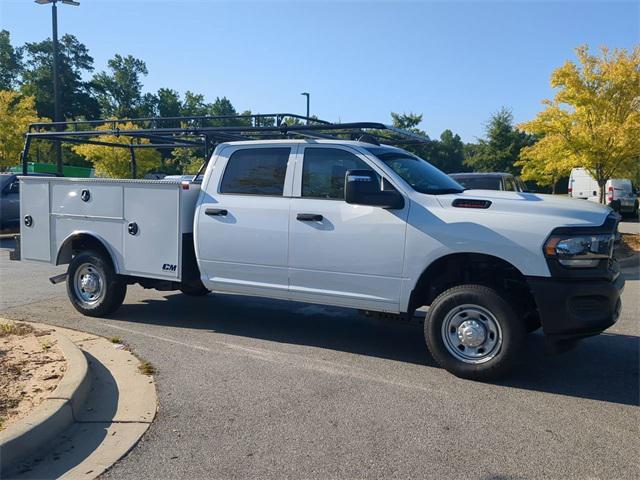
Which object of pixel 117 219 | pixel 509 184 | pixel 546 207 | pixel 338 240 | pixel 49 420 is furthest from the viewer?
Result: pixel 509 184

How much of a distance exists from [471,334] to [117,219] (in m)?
4.39

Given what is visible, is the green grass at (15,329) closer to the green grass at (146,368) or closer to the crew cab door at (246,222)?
the green grass at (146,368)

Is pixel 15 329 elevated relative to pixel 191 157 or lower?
lower

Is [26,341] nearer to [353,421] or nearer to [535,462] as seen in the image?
[353,421]

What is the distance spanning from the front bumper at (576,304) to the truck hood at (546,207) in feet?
1.61

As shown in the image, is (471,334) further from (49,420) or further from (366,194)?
(49,420)

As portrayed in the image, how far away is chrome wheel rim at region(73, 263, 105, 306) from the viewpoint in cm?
705

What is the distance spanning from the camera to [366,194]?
509cm

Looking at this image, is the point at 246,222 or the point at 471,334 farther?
the point at 246,222

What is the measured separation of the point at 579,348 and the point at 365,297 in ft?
8.23

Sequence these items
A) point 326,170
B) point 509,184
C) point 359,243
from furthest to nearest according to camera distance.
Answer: point 509,184, point 326,170, point 359,243

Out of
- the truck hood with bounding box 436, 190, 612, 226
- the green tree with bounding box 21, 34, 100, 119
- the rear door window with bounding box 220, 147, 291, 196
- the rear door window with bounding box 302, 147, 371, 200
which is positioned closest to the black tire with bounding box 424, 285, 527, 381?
the truck hood with bounding box 436, 190, 612, 226

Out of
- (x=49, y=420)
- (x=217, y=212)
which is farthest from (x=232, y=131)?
(x=49, y=420)

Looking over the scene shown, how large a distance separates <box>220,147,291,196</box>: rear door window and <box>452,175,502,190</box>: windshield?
7.26m
